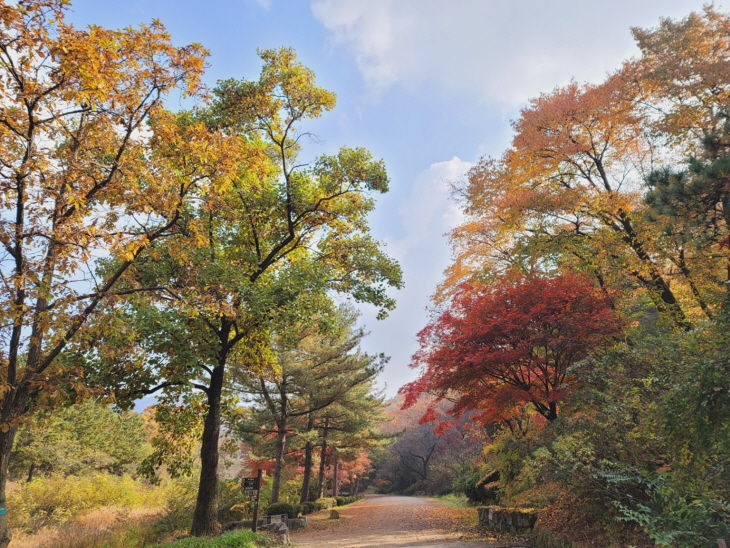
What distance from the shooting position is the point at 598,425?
5801 millimetres

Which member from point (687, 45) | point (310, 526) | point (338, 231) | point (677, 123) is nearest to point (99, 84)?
point (338, 231)

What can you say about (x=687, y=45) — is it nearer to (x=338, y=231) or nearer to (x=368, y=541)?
(x=338, y=231)

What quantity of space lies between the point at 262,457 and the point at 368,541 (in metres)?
12.6

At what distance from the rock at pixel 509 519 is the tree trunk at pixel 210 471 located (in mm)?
6284

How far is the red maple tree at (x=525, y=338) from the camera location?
890cm

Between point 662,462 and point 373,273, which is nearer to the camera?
point 662,462

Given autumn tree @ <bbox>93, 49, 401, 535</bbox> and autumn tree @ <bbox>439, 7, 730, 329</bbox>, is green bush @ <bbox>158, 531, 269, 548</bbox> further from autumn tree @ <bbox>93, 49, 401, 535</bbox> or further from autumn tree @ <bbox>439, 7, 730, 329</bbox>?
autumn tree @ <bbox>439, 7, 730, 329</bbox>

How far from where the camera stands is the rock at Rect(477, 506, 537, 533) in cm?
776

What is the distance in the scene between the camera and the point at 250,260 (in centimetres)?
1020

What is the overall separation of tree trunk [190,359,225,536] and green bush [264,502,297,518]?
591 cm

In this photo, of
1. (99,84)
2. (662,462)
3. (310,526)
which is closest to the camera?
(99,84)

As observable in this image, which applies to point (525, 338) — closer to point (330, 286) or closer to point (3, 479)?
point (330, 286)

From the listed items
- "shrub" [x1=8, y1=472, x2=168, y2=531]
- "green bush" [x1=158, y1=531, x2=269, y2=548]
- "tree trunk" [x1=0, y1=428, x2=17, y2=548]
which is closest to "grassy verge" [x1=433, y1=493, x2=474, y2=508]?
"green bush" [x1=158, y1=531, x2=269, y2=548]

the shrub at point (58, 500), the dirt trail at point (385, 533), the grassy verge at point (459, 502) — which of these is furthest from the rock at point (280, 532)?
A: the grassy verge at point (459, 502)
